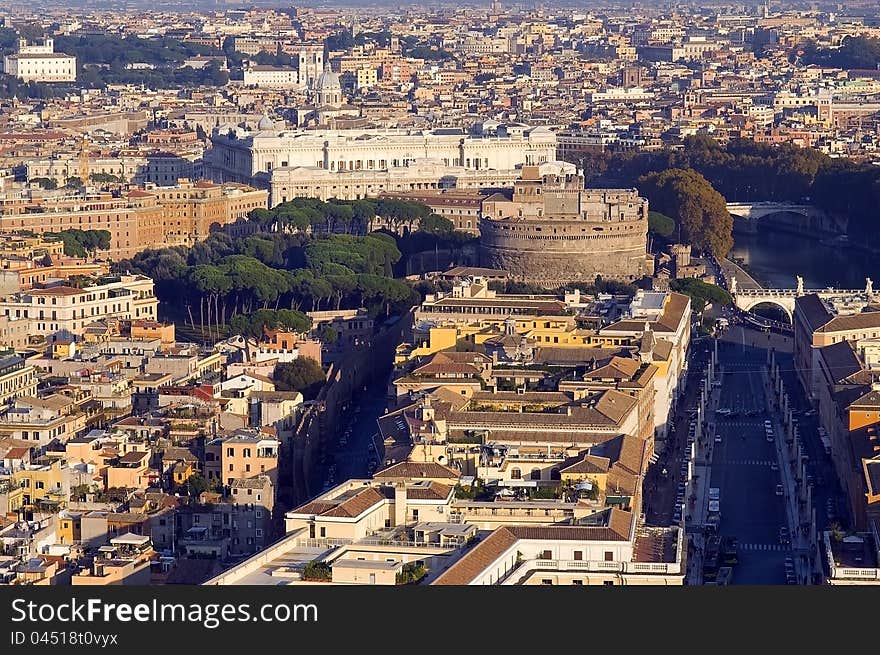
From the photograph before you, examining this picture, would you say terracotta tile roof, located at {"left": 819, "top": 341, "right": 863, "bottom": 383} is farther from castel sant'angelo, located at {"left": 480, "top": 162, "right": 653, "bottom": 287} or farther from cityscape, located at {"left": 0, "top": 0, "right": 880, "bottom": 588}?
castel sant'angelo, located at {"left": 480, "top": 162, "right": 653, "bottom": 287}

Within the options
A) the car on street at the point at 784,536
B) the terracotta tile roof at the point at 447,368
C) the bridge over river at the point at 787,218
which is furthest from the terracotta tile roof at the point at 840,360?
the bridge over river at the point at 787,218

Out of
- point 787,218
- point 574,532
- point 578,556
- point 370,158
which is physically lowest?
point 787,218

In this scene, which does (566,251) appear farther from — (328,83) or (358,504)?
(328,83)

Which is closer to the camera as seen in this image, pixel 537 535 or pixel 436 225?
pixel 537 535

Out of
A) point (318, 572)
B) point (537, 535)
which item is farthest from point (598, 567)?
point (318, 572)

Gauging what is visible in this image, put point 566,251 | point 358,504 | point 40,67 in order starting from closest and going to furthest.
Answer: point 358,504 → point 566,251 → point 40,67

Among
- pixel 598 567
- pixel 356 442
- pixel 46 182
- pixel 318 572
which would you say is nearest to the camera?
pixel 318 572

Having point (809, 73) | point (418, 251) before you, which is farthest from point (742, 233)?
point (809, 73)

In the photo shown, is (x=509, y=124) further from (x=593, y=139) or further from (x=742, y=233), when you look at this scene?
(x=742, y=233)
